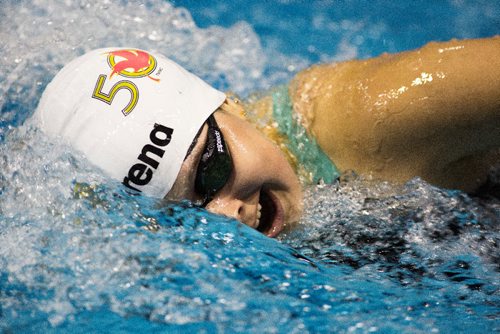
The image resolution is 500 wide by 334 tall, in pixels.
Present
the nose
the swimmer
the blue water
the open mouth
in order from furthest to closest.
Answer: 1. the open mouth
2. the nose
3. the swimmer
4. the blue water

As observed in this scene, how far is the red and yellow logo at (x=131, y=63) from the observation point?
1.82m

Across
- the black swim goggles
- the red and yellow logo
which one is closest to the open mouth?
the black swim goggles

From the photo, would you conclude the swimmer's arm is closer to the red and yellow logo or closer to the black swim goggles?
the black swim goggles

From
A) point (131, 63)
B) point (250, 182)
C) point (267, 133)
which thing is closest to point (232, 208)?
point (250, 182)

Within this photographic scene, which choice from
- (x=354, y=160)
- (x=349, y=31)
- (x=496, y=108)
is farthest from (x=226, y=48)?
(x=496, y=108)

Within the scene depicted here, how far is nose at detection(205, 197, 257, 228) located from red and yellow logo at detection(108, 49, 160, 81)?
0.43m

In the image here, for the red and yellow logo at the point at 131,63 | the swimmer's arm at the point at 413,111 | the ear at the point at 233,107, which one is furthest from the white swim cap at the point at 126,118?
the swimmer's arm at the point at 413,111

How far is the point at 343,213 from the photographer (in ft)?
6.92

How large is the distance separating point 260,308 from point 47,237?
675mm

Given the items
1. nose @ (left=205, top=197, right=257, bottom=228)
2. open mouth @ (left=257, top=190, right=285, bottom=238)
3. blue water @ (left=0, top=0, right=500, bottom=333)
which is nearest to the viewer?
blue water @ (left=0, top=0, right=500, bottom=333)

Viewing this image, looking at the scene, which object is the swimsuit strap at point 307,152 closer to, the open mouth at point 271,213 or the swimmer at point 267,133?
the swimmer at point 267,133

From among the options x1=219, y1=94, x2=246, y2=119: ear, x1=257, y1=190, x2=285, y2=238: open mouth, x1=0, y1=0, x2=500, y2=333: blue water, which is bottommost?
x1=0, y1=0, x2=500, y2=333: blue water

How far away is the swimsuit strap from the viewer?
209cm

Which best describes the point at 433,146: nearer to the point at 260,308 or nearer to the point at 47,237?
the point at 260,308
